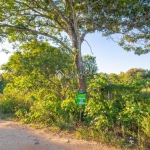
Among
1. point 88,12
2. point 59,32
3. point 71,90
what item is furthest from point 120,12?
point 71,90

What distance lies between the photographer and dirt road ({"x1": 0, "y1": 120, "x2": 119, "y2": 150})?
381 centimetres

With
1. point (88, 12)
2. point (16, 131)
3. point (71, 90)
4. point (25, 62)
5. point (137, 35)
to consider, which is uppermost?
point (88, 12)

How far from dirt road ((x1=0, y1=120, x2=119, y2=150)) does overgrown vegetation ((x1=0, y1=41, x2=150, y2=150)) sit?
1.02 ft

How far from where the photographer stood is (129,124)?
13.4ft

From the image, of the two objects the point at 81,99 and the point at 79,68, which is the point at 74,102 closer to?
the point at 81,99

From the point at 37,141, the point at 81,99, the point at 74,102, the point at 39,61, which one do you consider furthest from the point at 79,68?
the point at 37,141

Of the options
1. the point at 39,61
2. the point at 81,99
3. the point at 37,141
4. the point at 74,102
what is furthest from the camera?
the point at 39,61

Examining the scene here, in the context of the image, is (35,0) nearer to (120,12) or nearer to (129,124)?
(120,12)

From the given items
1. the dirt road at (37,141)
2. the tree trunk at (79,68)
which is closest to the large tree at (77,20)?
the tree trunk at (79,68)

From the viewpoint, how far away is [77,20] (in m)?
6.55

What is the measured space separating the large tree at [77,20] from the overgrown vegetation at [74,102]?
58 centimetres

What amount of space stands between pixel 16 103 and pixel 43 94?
78.0 inches

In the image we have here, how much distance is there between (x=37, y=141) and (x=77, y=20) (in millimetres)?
4304

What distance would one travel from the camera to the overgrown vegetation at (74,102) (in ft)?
13.1
